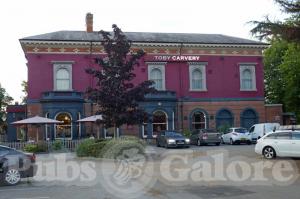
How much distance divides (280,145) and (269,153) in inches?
29.3

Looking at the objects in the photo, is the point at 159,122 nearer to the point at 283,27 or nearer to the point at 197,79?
the point at 197,79

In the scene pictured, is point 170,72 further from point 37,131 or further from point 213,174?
point 213,174

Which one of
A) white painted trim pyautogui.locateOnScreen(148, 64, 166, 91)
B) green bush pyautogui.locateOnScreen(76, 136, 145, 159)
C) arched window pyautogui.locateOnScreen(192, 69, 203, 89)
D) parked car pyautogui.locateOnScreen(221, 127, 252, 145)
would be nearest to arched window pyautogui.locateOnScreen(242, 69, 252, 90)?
arched window pyautogui.locateOnScreen(192, 69, 203, 89)

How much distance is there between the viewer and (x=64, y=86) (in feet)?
143

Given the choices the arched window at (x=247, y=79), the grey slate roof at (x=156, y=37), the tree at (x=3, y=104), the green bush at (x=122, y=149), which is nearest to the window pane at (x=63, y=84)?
the grey slate roof at (x=156, y=37)

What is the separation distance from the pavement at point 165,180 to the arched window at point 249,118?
2236cm

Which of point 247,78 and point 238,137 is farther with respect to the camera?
point 247,78

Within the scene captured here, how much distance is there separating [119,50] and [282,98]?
118ft

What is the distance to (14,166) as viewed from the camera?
1741 cm

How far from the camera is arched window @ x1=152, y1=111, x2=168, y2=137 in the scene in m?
44.4

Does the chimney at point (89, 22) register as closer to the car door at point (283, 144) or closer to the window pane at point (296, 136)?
the car door at point (283, 144)

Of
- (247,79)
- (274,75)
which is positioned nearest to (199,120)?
(247,79)

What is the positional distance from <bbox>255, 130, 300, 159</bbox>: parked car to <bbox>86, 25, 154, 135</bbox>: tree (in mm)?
8439

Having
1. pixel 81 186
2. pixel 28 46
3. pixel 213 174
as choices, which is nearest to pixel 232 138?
pixel 28 46
